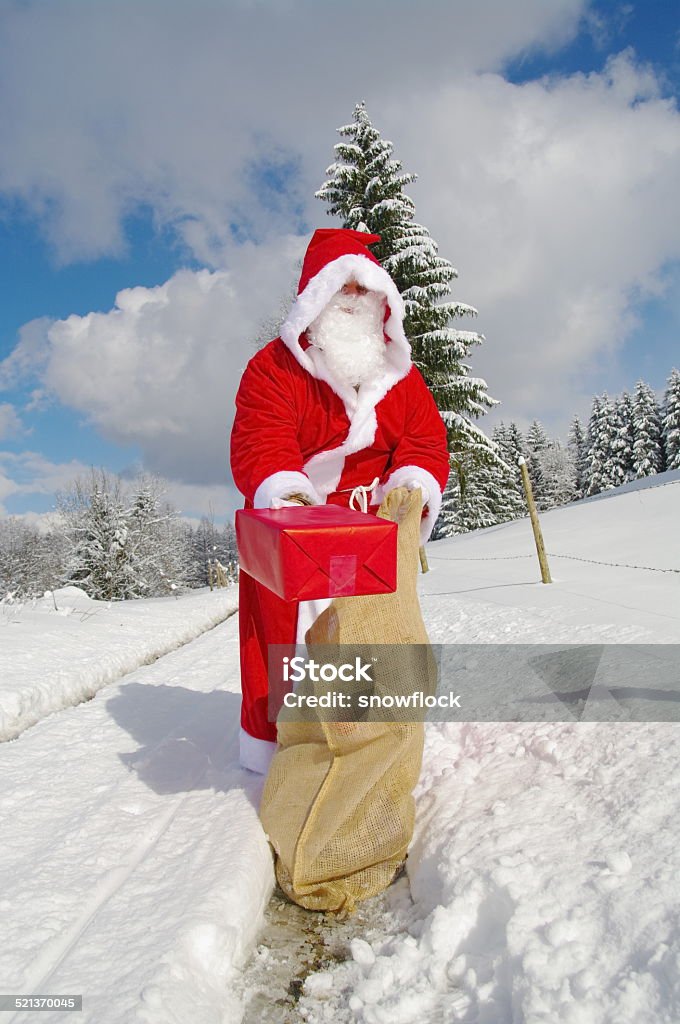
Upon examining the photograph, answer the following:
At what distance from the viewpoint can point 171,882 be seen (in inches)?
72.9

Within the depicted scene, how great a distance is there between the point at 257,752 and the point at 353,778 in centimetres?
89

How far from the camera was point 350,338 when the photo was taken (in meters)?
2.77

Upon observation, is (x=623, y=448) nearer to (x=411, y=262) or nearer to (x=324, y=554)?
(x=411, y=262)

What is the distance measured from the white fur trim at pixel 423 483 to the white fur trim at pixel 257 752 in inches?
43.3

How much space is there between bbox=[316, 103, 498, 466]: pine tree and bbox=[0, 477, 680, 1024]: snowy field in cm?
1218

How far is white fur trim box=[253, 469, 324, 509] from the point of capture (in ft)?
7.66

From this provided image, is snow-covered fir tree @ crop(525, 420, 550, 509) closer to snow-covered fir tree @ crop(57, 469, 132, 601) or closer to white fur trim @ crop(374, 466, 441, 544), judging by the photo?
snow-covered fir tree @ crop(57, 469, 132, 601)

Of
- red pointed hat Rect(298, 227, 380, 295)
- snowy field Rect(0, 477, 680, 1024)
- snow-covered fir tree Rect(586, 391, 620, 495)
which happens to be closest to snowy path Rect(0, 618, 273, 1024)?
snowy field Rect(0, 477, 680, 1024)

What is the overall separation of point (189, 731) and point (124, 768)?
23.3 inches

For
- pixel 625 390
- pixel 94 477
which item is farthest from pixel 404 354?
pixel 625 390

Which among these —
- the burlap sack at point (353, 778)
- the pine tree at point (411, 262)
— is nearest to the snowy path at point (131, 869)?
the burlap sack at point (353, 778)

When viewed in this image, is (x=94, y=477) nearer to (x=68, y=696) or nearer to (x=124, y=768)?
(x=68, y=696)

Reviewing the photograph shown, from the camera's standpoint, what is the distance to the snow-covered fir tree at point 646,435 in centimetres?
4003

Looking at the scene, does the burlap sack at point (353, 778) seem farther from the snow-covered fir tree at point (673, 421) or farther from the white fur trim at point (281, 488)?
the snow-covered fir tree at point (673, 421)
